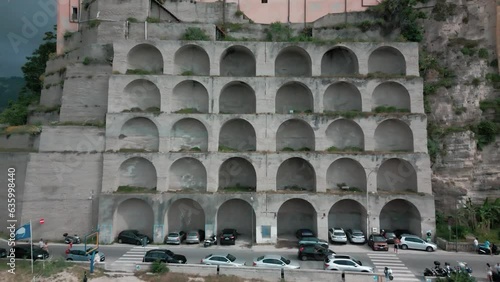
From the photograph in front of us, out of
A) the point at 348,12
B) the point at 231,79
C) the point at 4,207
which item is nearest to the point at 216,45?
the point at 231,79

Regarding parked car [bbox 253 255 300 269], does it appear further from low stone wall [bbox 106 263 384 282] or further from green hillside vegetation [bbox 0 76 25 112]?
green hillside vegetation [bbox 0 76 25 112]

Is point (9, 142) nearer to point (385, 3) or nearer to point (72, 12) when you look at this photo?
point (72, 12)

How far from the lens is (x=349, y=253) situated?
2827cm

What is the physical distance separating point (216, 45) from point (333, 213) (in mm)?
19863

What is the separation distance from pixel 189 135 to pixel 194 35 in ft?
33.4

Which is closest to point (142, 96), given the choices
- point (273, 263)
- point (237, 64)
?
point (237, 64)

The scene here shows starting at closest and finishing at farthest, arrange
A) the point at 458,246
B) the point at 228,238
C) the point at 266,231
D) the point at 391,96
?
1. the point at 458,246
2. the point at 228,238
3. the point at 266,231
4. the point at 391,96

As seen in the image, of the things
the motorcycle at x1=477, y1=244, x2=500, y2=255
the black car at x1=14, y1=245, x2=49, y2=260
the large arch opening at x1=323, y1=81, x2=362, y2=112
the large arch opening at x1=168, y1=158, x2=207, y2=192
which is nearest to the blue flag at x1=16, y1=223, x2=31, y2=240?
the black car at x1=14, y1=245, x2=49, y2=260

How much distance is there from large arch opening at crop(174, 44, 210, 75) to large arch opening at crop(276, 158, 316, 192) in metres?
12.4

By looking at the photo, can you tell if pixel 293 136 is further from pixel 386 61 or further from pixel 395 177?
pixel 386 61

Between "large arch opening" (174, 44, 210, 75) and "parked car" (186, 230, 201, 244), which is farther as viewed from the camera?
"large arch opening" (174, 44, 210, 75)

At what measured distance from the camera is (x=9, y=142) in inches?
1383

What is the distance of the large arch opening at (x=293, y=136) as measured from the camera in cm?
3544

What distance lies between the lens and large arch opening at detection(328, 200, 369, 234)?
3409 cm
